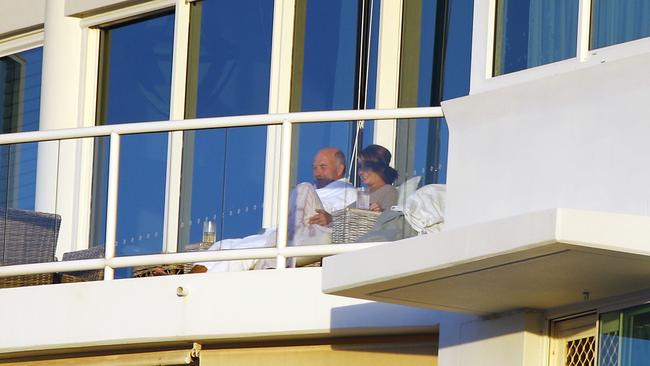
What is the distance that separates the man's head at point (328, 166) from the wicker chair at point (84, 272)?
1.73 meters

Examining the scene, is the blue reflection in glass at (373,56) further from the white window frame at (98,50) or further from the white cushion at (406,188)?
the white cushion at (406,188)

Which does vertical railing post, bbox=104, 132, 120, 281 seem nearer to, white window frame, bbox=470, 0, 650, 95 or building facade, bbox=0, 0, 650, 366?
building facade, bbox=0, 0, 650, 366

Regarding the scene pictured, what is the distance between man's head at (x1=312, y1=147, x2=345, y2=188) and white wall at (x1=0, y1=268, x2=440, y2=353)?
1.89ft

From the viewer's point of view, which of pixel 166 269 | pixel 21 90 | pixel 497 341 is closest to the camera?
pixel 497 341

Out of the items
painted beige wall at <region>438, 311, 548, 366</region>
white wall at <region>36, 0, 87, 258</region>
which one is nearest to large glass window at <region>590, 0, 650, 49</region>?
painted beige wall at <region>438, 311, 548, 366</region>

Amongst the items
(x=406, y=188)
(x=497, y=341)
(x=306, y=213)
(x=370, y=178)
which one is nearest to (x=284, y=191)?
(x=306, y=213)

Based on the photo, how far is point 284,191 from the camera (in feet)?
39.1

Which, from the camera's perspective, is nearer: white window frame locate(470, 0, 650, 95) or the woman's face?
white window frame locate(470, 0, 650, 95)

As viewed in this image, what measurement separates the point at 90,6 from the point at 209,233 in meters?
5.01

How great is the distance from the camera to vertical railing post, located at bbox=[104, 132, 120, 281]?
12.6 metres

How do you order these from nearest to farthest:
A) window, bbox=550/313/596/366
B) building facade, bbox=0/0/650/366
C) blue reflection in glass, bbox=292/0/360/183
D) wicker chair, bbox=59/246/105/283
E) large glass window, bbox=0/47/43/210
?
building facade, bbox=0/0/650/366, window, bbox=550/313/596/366, wicker chair, bbox=59/246/105/283, blue reflection in glass, bbox=292/0/360/183, large glass window, bbox=0/47/43/210

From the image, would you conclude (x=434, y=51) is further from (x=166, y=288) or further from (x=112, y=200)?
(x=166, y=288)

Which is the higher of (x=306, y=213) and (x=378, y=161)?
(x=378, y=161)

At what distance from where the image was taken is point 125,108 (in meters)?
16.6
